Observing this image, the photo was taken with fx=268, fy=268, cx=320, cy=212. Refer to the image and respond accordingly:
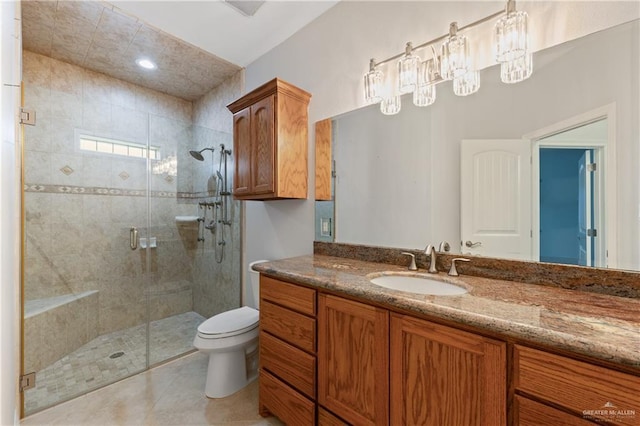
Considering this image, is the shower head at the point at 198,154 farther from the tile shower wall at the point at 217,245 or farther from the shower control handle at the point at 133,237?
the shower control handle at the point at 133,237

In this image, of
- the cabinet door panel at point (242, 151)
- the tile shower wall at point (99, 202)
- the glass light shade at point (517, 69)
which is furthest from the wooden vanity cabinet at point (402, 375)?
the tile shower wall at point (99, 202)

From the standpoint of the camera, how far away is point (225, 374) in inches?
71.2

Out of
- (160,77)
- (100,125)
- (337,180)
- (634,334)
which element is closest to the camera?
(634,334)

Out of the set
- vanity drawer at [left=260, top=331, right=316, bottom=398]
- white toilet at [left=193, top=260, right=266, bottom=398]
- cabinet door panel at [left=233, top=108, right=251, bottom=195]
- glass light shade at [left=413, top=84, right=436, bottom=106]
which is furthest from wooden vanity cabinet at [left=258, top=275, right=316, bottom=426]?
glass light shade at [left=413, top=84, right=436, bottom=106]

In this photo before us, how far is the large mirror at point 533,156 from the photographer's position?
0.99 meters

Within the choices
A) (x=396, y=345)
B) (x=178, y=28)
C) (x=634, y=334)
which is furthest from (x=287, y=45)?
(x=634, y=334)

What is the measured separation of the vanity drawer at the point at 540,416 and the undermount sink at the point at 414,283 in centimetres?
52

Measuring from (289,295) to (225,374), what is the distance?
918 mm

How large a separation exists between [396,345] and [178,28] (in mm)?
2691

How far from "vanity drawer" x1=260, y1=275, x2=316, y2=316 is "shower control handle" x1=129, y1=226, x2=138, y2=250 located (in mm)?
1748

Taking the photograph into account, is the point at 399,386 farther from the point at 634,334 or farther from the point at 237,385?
the point at 237,385

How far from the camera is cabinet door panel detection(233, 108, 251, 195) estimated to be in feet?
6.89

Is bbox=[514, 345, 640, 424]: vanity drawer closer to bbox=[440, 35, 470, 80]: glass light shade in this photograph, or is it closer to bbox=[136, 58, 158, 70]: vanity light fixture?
bbox=[440, 35, 470, 80]: glass light shade

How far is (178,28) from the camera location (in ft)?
7.06
